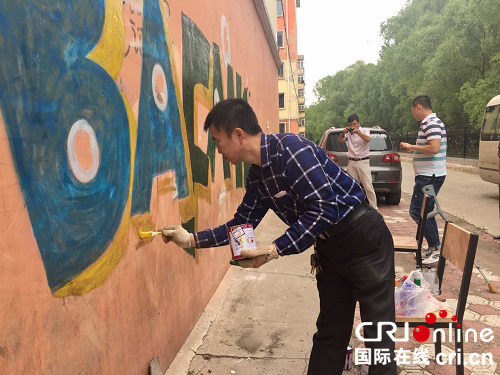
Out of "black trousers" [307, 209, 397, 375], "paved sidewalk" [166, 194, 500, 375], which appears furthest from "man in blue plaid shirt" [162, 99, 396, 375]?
"paved sidewalk" [166, 194, 500, 375]

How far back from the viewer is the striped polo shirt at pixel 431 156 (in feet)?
14.1

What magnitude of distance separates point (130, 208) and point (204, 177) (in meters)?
1.55

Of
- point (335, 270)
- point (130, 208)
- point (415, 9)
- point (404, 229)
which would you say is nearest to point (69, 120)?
point (130, 208)

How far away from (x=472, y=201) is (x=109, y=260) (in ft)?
29.3

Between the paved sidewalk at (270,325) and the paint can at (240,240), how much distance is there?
1.19 meters

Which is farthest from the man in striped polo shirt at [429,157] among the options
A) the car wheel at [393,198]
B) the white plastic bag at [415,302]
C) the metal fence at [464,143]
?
the metal fence at [464,143]

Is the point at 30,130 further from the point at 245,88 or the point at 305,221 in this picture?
the point at 245,88

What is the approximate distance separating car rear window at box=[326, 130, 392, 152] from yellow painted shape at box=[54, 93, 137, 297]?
6632mm

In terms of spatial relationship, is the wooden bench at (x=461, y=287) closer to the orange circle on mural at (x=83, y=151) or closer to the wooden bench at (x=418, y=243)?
the wooden bench at (x=418, y=243)

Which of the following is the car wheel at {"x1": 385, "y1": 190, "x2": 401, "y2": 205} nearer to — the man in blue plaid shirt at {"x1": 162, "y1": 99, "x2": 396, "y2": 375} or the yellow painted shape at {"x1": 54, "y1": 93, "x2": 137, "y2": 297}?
the man in blue plaid shirt at {"x1": 162, "y1": 99, "x2": 396, "y2": 375}

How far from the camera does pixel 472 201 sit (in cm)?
878

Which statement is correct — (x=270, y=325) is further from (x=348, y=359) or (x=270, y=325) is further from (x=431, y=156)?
(x=431, y=156)

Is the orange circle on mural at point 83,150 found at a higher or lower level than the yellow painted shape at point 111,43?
lower

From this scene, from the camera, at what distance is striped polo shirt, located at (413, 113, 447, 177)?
4312mm
